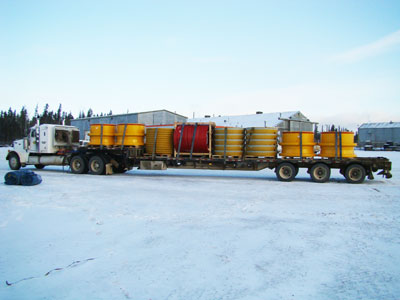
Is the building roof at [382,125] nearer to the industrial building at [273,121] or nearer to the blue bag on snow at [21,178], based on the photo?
the industrial building at [273,121]

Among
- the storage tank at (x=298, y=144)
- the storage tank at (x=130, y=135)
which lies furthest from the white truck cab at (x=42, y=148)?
the storage tank at (x=298, y=144)

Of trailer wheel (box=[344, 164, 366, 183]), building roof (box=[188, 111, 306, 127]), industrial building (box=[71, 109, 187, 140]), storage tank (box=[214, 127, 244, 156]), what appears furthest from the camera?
building roof (box=[188, 111, 306, 127])

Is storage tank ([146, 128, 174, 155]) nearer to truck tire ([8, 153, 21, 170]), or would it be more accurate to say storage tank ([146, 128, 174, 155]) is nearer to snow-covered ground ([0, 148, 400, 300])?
snow-covered ground ([0, 148, 400, 300])

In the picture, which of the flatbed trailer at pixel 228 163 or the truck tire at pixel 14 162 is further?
the truck tire at pixel 14 162

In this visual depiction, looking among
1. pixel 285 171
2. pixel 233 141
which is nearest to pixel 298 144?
pixel 285 171

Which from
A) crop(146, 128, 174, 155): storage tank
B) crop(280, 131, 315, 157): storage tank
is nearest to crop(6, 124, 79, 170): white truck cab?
crop(146, 128, 174, 155): storage tank

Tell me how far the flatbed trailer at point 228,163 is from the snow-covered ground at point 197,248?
158 inches

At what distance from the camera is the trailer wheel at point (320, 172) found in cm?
1249

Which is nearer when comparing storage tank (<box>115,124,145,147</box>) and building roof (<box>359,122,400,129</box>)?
storage tank (<box>115,124,145,147</box>)

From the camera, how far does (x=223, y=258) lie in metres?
4.30

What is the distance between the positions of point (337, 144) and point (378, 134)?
5934 centimetres

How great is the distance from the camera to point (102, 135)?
47.9 ft

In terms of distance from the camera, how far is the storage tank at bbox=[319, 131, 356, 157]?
12.4 metres

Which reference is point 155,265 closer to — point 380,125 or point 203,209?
point 203,209
